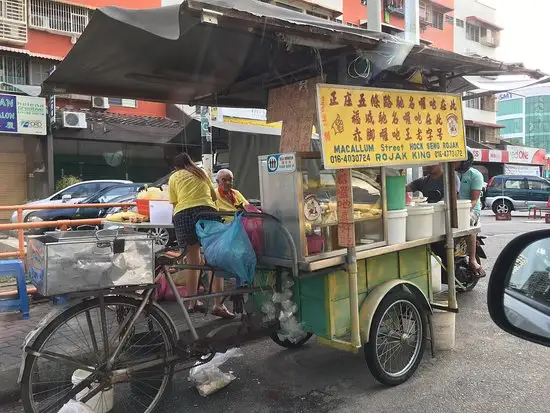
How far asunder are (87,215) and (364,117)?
9794mm

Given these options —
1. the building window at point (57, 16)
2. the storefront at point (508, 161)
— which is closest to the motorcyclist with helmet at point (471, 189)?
the building window at point (57, 16)

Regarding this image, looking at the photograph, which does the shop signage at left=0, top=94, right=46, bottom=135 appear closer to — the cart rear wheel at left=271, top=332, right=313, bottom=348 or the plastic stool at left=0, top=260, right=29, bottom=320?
the plastic stool at left=0, top=260, right=29, bottom=320

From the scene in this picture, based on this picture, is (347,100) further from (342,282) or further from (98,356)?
(98,356)

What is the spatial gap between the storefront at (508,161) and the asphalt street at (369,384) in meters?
30.0

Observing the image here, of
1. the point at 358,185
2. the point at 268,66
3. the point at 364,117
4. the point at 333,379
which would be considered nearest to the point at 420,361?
the point at 333,379

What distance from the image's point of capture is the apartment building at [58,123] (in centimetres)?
1744

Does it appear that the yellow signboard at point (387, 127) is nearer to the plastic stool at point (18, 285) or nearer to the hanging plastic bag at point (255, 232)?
the hanging plastic bag at point (255, 232)

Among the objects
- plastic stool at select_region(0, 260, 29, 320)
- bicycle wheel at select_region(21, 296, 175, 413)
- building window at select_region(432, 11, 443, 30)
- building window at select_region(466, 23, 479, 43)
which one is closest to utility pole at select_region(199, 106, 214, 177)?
plastic stool at select_region(0, 260, 29, 320)

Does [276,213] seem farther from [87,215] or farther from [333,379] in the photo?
[87,215]

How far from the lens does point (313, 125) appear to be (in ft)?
12.0

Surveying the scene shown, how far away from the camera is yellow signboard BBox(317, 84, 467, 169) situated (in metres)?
3.34

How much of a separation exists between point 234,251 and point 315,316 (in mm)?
805

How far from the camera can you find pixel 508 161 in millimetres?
35625

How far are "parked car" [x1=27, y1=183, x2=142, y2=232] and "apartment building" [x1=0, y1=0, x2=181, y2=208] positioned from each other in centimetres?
590
